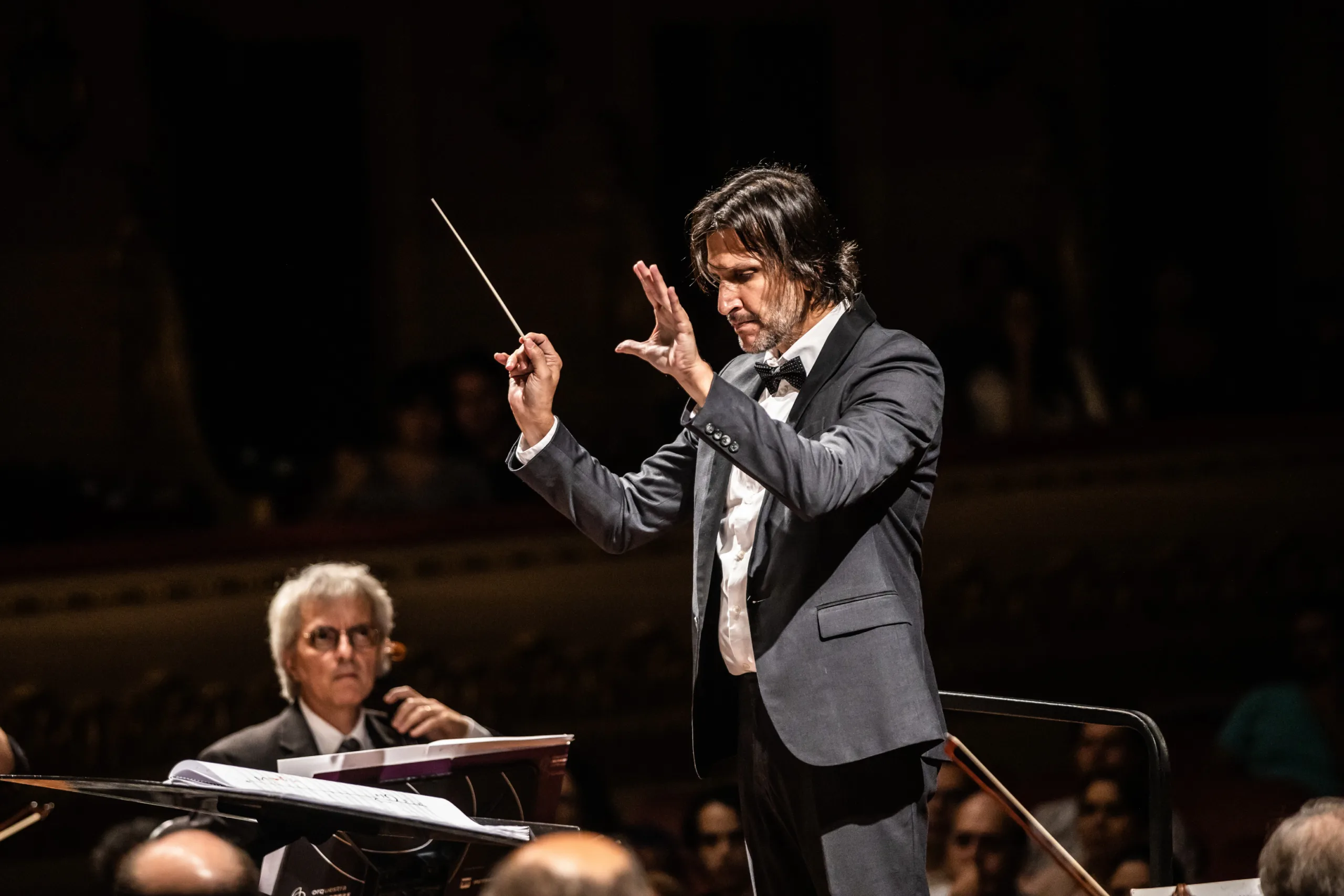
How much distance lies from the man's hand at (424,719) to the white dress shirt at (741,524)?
1.03 meters

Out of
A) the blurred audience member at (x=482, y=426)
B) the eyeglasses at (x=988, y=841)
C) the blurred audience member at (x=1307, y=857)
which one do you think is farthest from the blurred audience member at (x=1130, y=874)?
the blurred audience member at (x=482, y=426)

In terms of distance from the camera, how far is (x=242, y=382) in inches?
290

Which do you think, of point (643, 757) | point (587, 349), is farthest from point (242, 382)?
point (643, 757)

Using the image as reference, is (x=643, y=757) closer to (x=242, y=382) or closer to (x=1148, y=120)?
(x=242, y=382)

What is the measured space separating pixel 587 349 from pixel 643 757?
3.10 meters

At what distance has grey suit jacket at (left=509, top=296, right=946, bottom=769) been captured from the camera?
6.75 ft

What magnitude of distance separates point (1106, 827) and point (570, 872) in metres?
3.00

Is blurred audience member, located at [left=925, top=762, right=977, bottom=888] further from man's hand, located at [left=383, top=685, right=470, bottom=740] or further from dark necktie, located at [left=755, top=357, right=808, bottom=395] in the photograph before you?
dark necktie, located at [left=755, top=357, right=808, bottom=395]

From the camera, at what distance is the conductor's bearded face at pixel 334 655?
11.0ft

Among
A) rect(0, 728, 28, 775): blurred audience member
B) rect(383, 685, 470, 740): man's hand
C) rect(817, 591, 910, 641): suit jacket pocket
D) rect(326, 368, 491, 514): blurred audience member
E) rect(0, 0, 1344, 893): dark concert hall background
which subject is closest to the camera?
rect(817, 591, 910, 641): suit jacket pocket

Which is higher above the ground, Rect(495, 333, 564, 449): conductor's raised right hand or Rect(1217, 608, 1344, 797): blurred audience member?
Rect(495, 333, 564, 449): conductor's raised right hand

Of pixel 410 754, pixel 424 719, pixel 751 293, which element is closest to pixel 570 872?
pixel 751 293

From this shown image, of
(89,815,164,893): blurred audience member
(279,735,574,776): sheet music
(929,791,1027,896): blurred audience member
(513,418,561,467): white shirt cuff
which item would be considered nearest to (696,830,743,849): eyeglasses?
(929,791,1027,896): blurred audience member

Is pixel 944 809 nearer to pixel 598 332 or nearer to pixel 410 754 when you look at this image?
pixel 410 754
